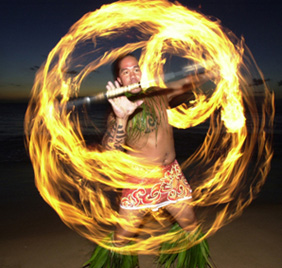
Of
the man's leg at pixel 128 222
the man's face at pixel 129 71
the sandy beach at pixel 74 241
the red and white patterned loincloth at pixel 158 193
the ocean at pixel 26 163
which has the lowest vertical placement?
the ocean at pixel 26 163

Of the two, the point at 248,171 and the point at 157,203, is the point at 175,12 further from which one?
the point at 248,171

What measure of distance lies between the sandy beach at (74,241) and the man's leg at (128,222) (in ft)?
2.25

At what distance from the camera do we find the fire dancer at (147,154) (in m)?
2.54

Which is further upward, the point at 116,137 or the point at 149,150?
the point at 116,137

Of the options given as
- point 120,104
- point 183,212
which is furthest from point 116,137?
point 183,212

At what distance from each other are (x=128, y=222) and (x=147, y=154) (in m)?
0.66

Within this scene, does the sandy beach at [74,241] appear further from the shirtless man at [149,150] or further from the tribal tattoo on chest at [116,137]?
the tribal tattoo on chest at [116,137]

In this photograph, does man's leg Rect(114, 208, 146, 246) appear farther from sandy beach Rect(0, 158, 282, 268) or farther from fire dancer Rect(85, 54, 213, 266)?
sandy beach Rect(0, 158, 282, 268)

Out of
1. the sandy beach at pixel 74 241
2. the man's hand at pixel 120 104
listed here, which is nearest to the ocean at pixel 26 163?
the man's hand at pixel 120 104

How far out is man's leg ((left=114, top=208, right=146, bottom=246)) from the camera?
2.53m

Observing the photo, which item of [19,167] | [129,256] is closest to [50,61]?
[129,256]

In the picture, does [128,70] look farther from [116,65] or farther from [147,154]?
[147,154]

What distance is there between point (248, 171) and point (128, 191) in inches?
224

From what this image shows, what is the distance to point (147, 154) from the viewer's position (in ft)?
8.78
